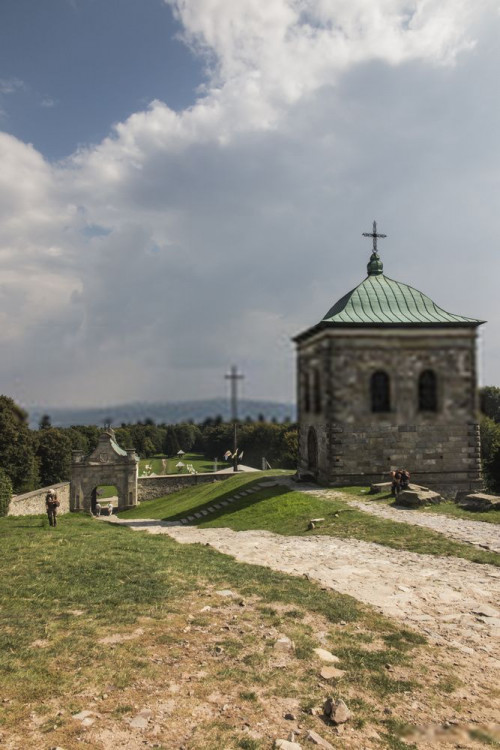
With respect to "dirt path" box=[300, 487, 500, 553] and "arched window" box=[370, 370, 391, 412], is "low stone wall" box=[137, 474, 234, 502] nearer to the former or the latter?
"dirt path" box=[300, 487, 500, 553]

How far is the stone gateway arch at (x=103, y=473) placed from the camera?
4278cm

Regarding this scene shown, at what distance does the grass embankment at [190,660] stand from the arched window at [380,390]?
1131 cm

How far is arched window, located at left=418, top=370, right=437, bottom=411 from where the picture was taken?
2028cm

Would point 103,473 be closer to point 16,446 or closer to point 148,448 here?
point 16,446

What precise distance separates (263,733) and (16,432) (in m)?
48.9

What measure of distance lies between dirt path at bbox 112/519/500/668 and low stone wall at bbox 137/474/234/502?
32.9 m

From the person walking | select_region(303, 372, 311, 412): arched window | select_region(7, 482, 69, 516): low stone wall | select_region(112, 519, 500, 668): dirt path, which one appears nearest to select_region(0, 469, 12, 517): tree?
select_region(7, 482, 69, 516): low stone wall

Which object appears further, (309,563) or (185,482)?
(185,482)

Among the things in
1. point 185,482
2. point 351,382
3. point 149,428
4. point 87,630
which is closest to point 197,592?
point 87,630

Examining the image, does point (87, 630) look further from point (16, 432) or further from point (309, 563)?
point (16, 432)

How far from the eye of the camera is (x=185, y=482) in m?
49.2

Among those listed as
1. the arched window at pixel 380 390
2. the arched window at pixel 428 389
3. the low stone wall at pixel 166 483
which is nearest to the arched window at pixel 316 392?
the arched window at pixel 380 390

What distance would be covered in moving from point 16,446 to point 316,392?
1515 inches

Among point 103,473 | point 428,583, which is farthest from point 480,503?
point 103,473
